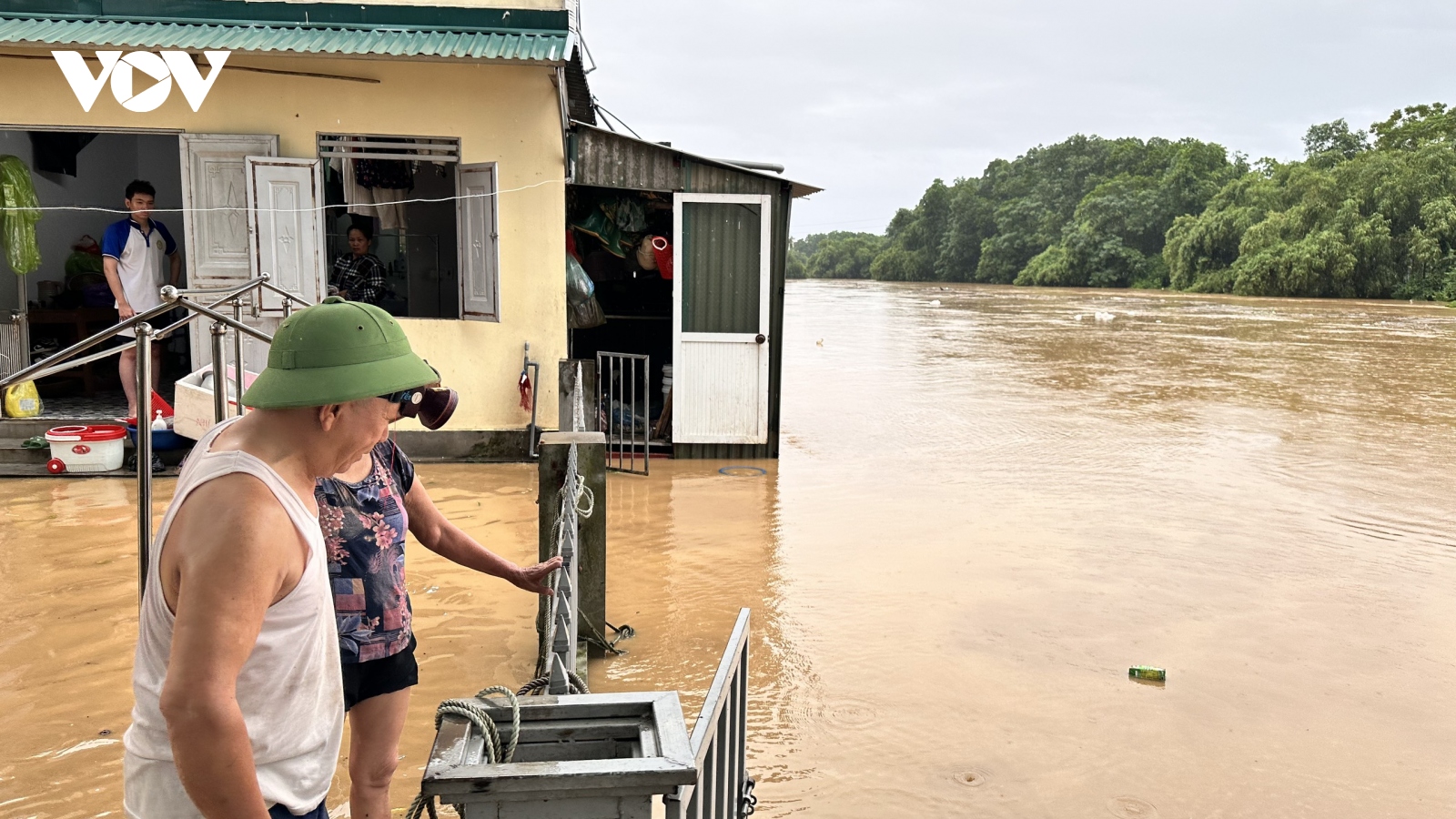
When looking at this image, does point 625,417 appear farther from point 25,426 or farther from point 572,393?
point 25,426

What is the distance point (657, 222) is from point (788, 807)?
8108 mm

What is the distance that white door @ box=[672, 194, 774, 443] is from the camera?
33.3 feet

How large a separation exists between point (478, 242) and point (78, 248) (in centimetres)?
538

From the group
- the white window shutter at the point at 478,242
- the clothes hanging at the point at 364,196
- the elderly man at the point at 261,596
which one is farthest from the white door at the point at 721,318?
the elderly man at the point at 261,596

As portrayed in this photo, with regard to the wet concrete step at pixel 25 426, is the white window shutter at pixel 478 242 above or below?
above

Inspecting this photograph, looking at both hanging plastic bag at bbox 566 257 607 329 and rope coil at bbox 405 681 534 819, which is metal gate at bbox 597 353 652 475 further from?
rope coil at bbox 405 681 534 819

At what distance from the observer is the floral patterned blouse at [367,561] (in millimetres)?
2584

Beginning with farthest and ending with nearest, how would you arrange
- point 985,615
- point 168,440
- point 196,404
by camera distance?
point 168,440
point 196,404
point 985,615

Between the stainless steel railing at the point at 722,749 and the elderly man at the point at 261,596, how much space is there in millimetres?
651

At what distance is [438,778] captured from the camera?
159cm

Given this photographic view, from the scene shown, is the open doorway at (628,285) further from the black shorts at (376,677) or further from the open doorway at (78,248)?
the black shorts at (376,677)

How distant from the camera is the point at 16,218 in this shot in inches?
374

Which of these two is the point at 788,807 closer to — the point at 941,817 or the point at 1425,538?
the point at 941,817

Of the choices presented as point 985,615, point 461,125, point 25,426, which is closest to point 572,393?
point 985,615
